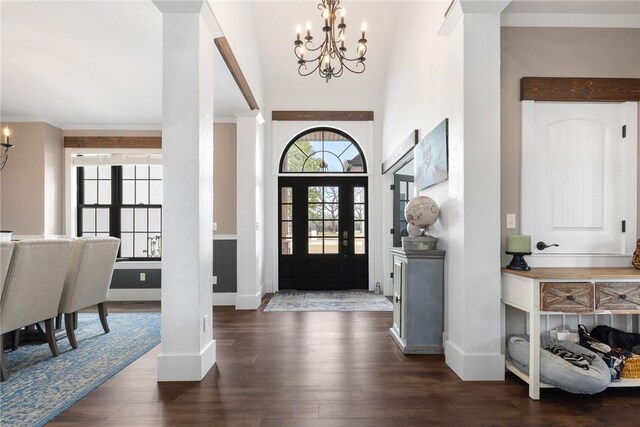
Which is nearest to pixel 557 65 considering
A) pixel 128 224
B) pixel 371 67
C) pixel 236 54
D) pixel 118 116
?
pixel 236 54

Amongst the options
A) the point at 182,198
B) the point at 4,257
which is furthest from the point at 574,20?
the point at 4,257

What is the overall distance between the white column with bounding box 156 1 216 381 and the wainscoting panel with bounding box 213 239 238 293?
2841mm

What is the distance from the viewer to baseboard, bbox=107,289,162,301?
228 inches

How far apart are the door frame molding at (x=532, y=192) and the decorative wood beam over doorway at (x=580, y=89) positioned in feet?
0.33

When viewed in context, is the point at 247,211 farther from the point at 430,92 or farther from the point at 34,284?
the point at 430,92

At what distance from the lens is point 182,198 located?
271cm

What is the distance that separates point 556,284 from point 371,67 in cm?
483

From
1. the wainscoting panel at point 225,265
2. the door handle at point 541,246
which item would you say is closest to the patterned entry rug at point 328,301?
the wainscoting panel at point 225,265

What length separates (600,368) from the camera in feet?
7.63

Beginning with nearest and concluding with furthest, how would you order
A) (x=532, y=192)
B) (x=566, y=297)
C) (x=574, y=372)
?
1. (x=574, y=372)
2. (x=566, y=297)
3. (x=532, y=192)

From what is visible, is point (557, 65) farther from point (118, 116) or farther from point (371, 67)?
point (118, 116)

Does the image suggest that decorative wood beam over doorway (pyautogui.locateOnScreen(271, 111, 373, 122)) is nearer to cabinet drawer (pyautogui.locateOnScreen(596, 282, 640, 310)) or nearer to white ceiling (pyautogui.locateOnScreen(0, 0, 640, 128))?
white ceiling (pyautogui.locateOnScreen(0, 0, 640, 128))

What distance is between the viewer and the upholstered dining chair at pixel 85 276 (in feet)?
11.2

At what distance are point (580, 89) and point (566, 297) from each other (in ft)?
5.50
